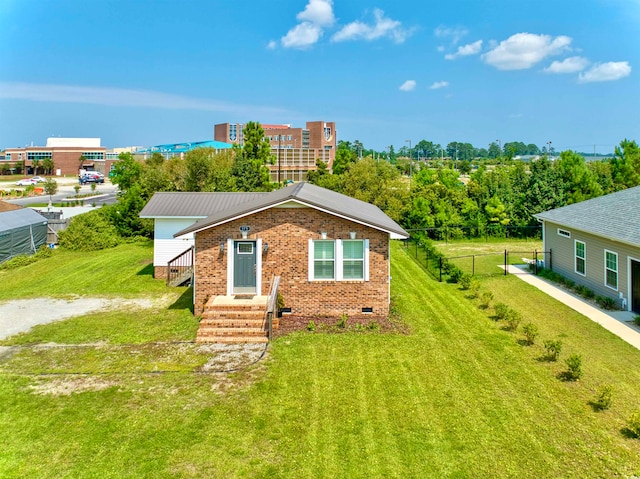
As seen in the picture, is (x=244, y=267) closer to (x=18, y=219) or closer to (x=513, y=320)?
(x=513, y=320)

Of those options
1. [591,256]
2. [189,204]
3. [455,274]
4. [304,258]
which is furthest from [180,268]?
[591,256]

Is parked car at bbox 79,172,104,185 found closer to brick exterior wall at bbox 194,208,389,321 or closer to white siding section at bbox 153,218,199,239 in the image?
white siding section at bbox 153,218,199,239

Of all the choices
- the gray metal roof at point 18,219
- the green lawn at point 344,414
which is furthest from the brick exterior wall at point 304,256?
the gray metal roof at point 18,219

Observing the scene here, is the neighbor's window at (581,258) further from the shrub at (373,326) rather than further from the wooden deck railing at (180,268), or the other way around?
the wooden deck railing at (180,268)

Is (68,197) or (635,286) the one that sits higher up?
(68,197)

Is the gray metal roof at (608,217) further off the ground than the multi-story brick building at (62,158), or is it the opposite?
the multi-story brick building at (62,158)
